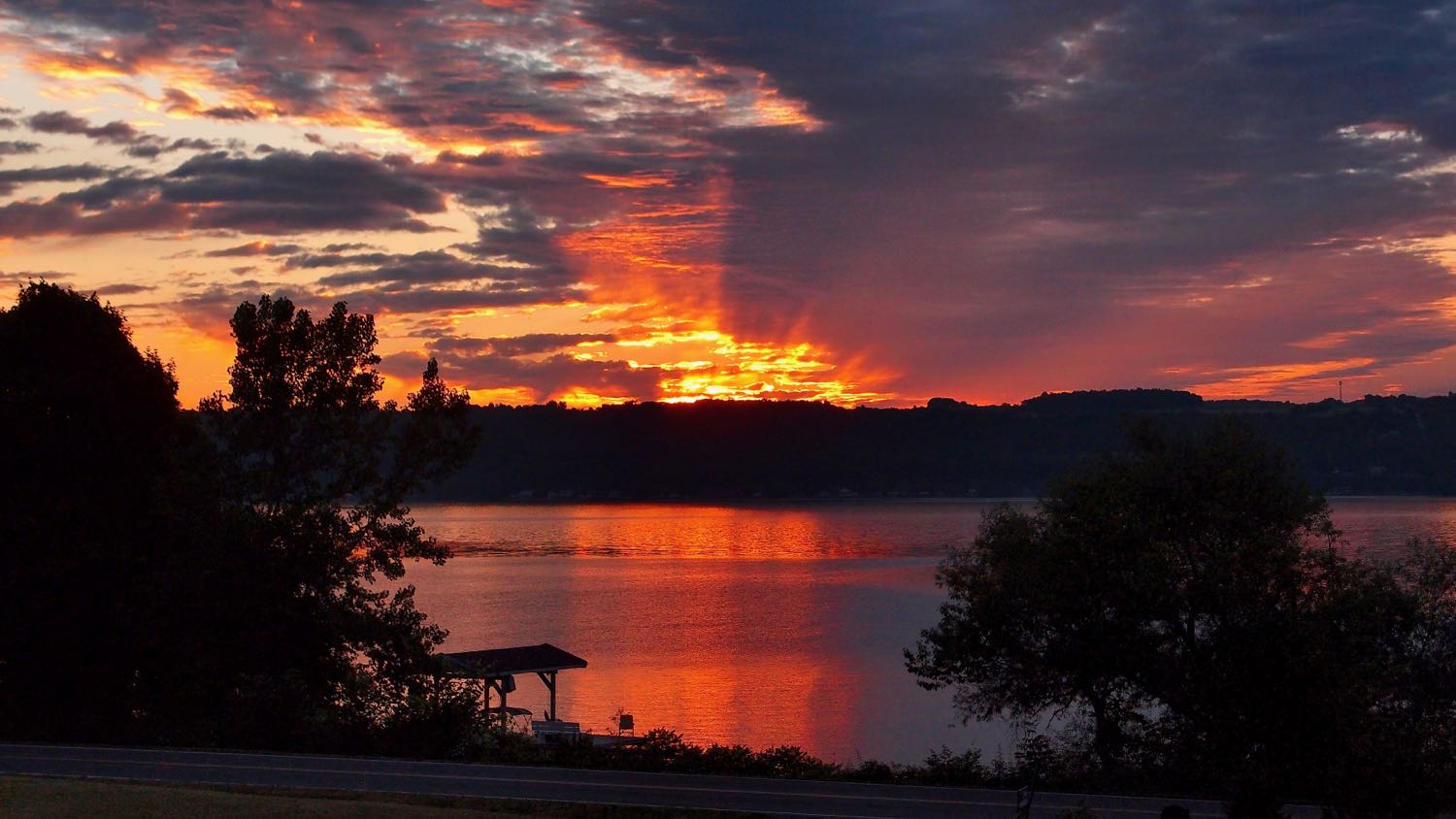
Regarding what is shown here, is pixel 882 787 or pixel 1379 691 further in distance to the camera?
pixel 1379 691

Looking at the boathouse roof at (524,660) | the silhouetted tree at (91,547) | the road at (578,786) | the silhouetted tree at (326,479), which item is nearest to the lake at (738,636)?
the boathouse roof at (524,660)

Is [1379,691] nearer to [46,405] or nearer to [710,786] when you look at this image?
[710,786]

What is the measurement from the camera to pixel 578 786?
26188 mm

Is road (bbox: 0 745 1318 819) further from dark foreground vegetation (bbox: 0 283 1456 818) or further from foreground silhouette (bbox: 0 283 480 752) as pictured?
foreground silhouette (bbox: 0 283 480 752)

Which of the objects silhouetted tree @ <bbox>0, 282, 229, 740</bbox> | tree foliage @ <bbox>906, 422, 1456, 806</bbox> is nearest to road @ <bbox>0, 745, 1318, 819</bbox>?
tree foliage @ <bbox>906, 422, 1456, 806</bbox>

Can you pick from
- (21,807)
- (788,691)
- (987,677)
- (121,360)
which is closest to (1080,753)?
(987,677)

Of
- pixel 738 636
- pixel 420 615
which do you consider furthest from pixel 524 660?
pixel 738 636

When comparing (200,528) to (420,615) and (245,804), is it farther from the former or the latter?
(245,804)

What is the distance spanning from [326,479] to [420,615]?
684 centimetres

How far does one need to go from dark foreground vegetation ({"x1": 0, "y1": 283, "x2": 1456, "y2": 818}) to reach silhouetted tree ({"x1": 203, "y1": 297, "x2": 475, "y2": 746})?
3.8 inches

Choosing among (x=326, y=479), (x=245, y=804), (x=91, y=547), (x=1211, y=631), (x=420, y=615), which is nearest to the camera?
(x=245, y=804)

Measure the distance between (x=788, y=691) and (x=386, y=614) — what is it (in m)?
40.3

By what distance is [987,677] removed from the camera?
35219 millimetres

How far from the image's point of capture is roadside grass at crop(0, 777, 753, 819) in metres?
21.0
